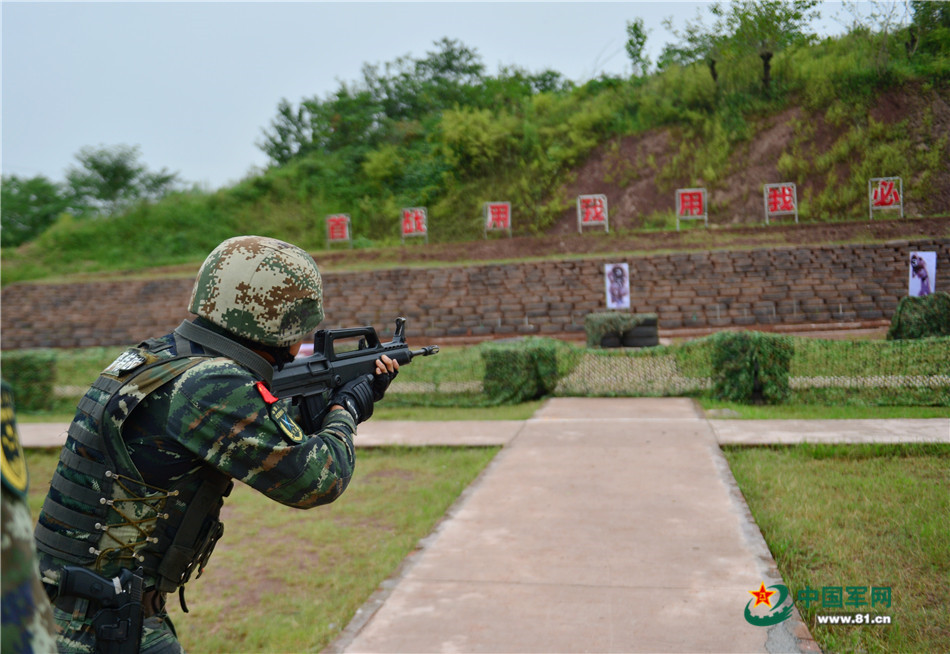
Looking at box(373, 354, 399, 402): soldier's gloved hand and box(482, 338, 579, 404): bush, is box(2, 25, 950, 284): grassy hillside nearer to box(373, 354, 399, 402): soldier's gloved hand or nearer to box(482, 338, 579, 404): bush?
box(482, 338, 579, 404): bush

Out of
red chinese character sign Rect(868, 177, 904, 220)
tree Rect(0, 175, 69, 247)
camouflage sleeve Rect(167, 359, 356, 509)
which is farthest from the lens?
tree Rect(0, 175, 69, 247)

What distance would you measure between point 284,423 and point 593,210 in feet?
56.6

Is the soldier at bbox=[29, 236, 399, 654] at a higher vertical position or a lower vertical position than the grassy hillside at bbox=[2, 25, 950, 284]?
lower

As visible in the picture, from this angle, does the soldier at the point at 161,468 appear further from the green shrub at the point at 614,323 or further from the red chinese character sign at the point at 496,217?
the red chinese character sign at the point at 496,217

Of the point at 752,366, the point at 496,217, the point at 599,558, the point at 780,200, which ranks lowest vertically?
the point at 599,558

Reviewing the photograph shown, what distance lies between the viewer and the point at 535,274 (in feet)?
47.9

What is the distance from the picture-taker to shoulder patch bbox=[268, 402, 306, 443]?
1.30 m

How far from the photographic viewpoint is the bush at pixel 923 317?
20.1 feet

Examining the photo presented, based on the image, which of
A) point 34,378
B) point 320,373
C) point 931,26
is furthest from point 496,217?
point 320,373

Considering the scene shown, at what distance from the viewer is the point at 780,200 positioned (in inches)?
500

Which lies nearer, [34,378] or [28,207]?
[34,378]

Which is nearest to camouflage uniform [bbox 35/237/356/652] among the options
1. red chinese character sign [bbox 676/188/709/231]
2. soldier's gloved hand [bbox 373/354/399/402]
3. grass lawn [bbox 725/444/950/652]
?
soldier's gloved hand [bbox 373/354/399/402]

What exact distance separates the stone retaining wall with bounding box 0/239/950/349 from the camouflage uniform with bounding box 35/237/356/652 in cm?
1096

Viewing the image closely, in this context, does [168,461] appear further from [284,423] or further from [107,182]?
[107,182]
